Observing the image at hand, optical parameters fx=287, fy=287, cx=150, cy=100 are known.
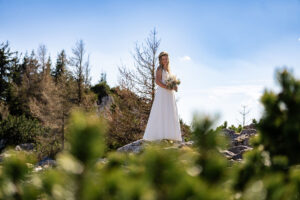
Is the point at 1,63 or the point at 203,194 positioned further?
the point at 1,63

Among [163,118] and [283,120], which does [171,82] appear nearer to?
[163,118]

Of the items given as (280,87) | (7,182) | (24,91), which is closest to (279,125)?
(280,87)

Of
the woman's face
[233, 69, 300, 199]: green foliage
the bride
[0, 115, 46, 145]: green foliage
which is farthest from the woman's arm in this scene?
[0, 115, 46, 145]: green foliage

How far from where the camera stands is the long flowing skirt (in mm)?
8578

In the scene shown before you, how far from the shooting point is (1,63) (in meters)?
30.3

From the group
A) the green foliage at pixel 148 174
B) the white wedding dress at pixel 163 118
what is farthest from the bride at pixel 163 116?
the green foliage at pixel 148 174

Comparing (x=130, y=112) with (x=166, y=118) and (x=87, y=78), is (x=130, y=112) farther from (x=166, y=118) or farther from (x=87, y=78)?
(x=87, y=78)

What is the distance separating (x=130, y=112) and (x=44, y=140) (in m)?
6.54

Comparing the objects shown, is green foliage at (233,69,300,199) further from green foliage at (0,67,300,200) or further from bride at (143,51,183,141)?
bride at (143,51,183,141)

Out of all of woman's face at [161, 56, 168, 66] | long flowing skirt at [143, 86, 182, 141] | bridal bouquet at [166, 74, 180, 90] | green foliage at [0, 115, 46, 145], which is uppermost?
woman's face at [161, 56, 168, 66]

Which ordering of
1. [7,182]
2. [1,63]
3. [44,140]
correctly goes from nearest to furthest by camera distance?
1. [7,182]
2. [44,140]
3. [1,63]

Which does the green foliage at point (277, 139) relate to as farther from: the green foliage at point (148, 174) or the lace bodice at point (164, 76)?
the lace bodice at point (164, 76)

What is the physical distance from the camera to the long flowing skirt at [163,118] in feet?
28.1

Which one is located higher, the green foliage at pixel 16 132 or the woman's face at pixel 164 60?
the woman's face at pixel 164 60
